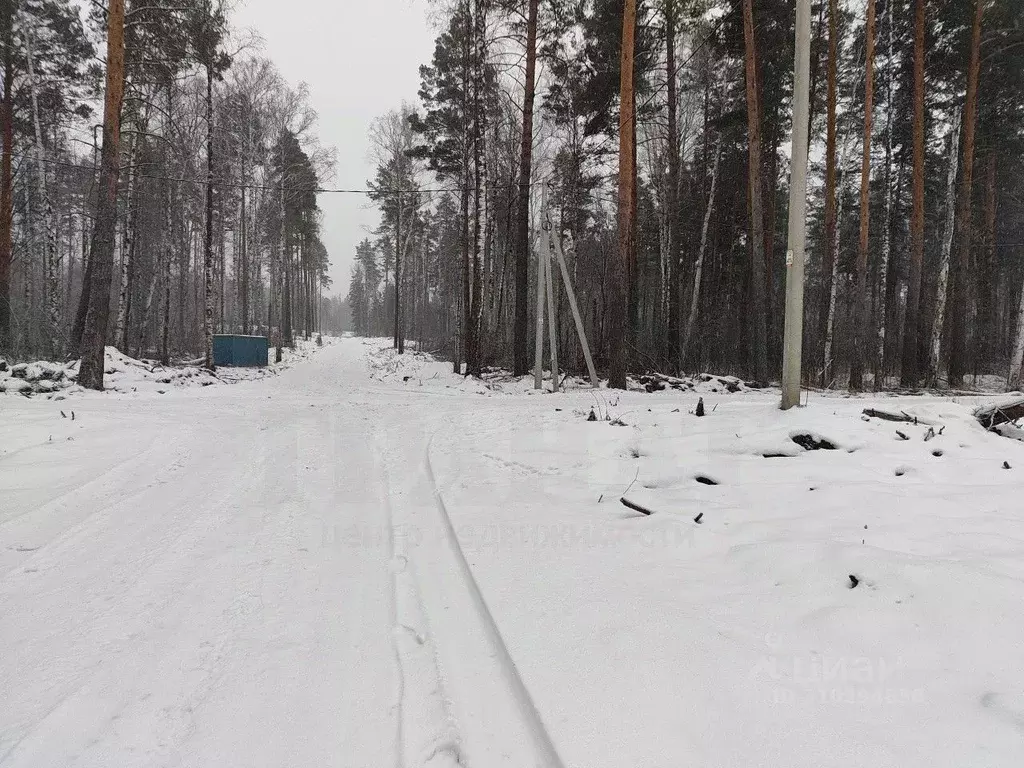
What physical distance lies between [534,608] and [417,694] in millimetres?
763

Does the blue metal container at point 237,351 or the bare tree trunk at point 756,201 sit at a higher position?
the bare tree trunk at point 756,201

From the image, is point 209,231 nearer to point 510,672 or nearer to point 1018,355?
point 510,672

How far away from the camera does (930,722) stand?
5.22ft

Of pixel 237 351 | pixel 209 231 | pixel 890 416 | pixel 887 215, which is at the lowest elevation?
pixel 890 416

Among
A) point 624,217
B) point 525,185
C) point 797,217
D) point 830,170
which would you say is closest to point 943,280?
point 830,170

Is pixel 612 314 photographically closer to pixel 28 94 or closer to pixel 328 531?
pixel 328 531

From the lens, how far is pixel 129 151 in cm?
1511

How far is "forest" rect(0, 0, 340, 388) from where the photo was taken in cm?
1052

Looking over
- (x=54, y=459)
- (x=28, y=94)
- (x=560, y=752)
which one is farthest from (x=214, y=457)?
(x=28, y=94)

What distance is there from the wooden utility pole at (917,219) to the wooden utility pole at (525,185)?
983 cm

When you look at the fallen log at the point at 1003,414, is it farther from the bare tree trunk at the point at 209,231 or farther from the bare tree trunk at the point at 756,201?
the bare tree trunk at the point at 209,231

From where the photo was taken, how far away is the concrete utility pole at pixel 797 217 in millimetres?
5637

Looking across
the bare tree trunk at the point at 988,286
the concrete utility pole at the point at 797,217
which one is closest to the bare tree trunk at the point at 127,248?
the concrete utility pole at the point at 797,217

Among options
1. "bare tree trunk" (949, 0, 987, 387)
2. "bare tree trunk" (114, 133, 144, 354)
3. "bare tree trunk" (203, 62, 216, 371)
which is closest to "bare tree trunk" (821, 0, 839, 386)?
"bare tree trunk" (949, 0, 987, 387)
